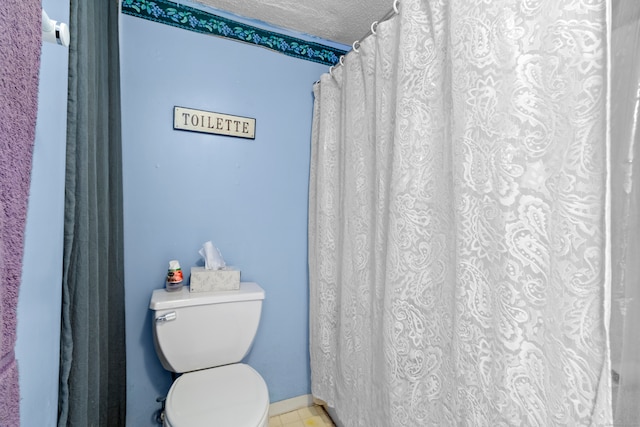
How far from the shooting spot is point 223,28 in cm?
134

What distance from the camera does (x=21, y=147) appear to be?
29 cm

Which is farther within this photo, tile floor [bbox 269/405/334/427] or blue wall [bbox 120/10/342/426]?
tile floor [bbox 269/405/334/427]

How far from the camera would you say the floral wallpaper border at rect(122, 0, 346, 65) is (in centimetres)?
121

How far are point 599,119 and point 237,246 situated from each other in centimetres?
134

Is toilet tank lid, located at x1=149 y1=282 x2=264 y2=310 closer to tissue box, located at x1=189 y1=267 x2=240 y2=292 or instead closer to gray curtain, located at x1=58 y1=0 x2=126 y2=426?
tissue box, located at x1=189 y1=267 x2=240 y2=292

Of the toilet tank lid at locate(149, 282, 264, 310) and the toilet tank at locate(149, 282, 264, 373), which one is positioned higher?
the toilet tank lid at locate(149, 282, 264, 310)

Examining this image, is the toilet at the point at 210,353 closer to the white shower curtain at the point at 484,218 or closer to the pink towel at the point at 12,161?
the white shower curtain at the point at 484,218

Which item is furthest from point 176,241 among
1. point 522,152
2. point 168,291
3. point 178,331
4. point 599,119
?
point 599,119

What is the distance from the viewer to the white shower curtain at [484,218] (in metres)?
0.48

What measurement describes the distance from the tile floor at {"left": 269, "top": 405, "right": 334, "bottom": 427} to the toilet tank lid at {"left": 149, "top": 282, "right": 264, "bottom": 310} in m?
0.73

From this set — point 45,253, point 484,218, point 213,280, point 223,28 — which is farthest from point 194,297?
point 223,28

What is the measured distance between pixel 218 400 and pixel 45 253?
2.49 ft

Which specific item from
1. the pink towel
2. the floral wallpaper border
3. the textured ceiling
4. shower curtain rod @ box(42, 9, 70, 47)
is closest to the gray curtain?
shower curtain rod @ box(42, 9, 70, 47)

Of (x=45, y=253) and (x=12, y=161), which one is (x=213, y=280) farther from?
(x=12, y=161)
